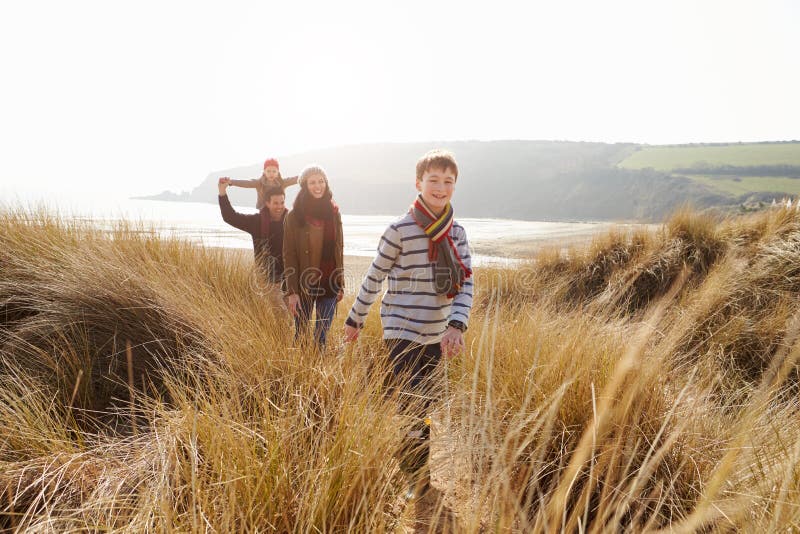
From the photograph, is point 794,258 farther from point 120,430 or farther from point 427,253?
point 120,430

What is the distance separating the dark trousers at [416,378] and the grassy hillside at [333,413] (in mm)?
90

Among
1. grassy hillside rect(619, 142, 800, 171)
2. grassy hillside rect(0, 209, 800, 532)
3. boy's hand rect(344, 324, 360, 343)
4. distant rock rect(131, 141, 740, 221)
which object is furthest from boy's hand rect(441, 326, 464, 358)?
grassy hillside rect(619, 142, 800, 171)

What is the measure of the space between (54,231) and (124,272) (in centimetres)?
177

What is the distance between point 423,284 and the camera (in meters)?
2.30

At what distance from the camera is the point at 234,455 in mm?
1456

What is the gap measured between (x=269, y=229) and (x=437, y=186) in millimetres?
2320

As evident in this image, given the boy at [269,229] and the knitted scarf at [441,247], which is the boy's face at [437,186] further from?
the boy at [269,229]

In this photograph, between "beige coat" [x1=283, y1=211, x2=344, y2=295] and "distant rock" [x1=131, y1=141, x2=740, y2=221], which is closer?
"beige coat" [x1=283, y1=211, x2=344, y2=295]

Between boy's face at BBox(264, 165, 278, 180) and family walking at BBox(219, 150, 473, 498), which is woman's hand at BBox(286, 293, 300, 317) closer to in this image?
family walking at BBox(219, 150, 473, 498)

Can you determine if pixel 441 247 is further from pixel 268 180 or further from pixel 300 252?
pixel 268 180

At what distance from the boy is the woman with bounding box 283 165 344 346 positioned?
2.37 feet

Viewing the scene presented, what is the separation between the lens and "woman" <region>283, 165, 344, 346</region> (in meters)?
3.29

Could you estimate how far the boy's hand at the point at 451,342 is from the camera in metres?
2.21

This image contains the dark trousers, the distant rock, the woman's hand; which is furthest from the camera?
the distant rock
